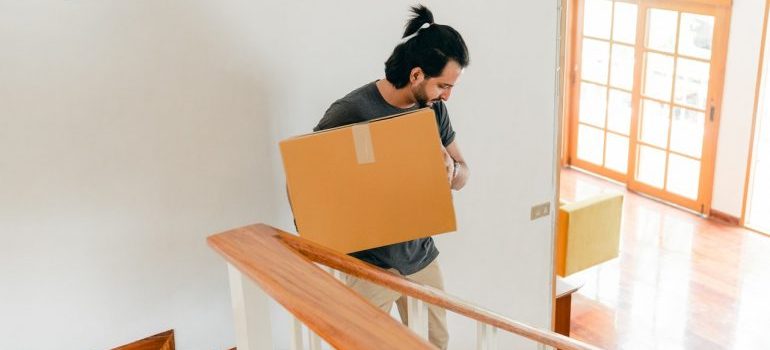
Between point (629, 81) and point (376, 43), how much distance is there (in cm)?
497

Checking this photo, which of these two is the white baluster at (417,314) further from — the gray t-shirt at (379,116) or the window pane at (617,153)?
the window pane at (617,153)

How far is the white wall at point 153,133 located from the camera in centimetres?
247

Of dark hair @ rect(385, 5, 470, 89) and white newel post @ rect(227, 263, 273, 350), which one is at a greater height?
dark hair @ rect(385, 5, 470, 89)

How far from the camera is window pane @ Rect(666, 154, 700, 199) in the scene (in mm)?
7086

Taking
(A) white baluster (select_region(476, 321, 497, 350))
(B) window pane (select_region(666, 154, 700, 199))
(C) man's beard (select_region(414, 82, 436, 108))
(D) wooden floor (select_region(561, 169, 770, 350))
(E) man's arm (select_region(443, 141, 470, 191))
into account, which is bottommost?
(D) wooden floor (select_region(561, 169, 770, 350))

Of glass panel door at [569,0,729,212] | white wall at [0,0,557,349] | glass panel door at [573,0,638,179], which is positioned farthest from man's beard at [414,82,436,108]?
glass panel door at [573,0,638,179]

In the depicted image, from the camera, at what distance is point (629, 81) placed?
7480mm

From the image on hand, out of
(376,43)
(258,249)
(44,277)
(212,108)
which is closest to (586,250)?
(376,43)

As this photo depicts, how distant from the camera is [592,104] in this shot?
7.96 m

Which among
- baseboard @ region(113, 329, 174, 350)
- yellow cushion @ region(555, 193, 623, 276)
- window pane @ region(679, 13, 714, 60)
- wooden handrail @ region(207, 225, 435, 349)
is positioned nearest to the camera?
wooden handrail @ region(207, 225, 435, 349)

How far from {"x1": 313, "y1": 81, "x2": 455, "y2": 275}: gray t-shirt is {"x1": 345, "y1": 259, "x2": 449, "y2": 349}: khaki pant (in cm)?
3

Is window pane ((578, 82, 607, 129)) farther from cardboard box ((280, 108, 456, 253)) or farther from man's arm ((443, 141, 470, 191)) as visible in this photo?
cardboard box ((280, 108, 456, 253))

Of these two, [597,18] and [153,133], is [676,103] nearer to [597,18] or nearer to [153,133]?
[597,18]

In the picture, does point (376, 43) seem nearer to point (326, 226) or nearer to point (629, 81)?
point (326, 226)
